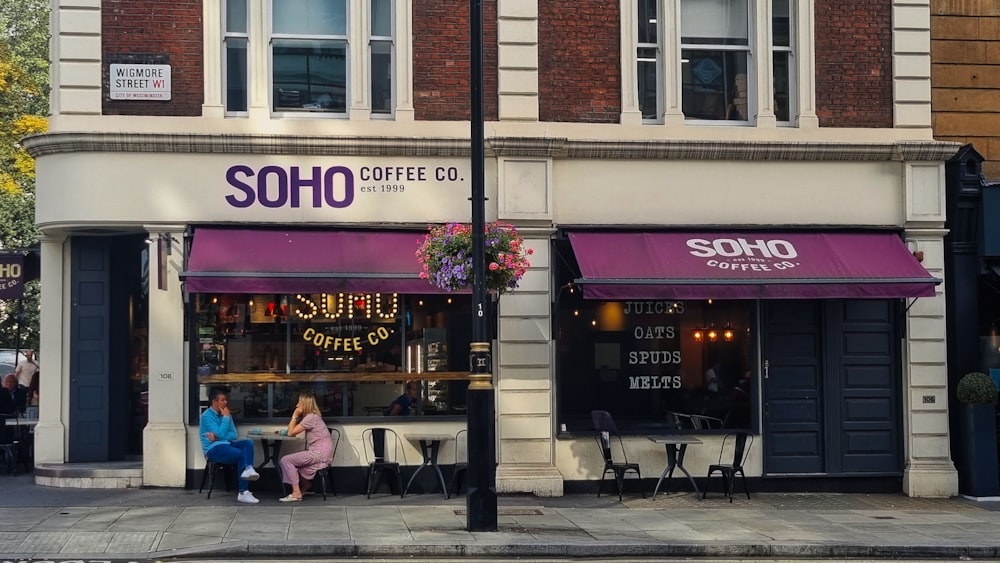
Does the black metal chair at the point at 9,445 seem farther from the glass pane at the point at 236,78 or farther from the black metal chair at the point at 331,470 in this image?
the glass pane at the point at 236,78

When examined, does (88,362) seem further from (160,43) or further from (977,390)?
(977,390)

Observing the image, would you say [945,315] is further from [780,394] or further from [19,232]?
[19,232]

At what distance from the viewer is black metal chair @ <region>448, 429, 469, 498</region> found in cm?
1523

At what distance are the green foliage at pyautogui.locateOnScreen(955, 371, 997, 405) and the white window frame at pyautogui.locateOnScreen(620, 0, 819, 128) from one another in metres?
4.20

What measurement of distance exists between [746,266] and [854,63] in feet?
12.0

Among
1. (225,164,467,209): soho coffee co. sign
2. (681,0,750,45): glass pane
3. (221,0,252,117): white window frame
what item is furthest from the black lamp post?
(681,0,750,45): glass pane

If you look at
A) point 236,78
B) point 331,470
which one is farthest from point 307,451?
point 236,78

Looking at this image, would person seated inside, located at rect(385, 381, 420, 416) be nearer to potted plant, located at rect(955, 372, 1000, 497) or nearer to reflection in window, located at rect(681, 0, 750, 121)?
reflection in window, located at rect(681, 0, 750, 121)

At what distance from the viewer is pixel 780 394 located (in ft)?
53.5

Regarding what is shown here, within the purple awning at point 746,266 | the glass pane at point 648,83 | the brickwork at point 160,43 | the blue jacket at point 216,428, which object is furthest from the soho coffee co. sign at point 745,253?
the brickwork at point 160,43

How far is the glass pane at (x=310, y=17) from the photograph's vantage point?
15.9 meters

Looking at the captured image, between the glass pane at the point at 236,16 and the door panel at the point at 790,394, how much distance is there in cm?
837

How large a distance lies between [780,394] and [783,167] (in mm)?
3244

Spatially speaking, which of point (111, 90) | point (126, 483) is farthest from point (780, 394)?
point (111, 90)
